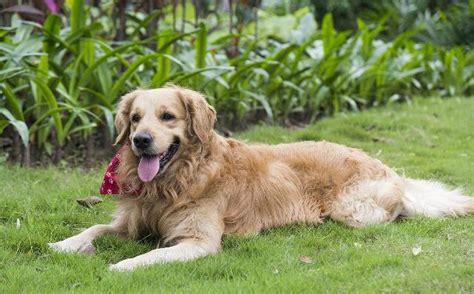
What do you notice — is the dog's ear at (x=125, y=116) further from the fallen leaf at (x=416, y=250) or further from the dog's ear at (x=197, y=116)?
the fallen leaf at (x=416, y=250)

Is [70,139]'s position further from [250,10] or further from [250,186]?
[250,10]

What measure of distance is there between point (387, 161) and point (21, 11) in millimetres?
4006

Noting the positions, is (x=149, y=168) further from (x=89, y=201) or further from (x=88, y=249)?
(x=89, y=201)

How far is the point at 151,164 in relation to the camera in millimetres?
5027

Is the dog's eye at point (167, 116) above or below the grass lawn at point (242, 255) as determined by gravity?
above

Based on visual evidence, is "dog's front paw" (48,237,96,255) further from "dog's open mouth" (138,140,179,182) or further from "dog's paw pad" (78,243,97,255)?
"dog's open mouth" (138,140,179,182)

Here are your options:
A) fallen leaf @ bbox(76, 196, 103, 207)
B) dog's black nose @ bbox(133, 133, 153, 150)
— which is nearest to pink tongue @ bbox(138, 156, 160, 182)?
dog's black nose @ bbox(133, 133, 153, 150)

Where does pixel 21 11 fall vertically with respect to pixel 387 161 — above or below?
above

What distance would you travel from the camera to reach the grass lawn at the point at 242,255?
13.6 ft

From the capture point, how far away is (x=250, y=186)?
18.1 feet

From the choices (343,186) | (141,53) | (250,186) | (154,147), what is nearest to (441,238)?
(343,186)

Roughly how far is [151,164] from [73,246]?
0.74 meters

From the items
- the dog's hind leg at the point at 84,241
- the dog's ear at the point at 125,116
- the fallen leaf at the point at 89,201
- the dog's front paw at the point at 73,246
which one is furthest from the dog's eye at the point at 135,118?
the fallen leaf at the point at 89,201

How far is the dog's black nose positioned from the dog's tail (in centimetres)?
215
